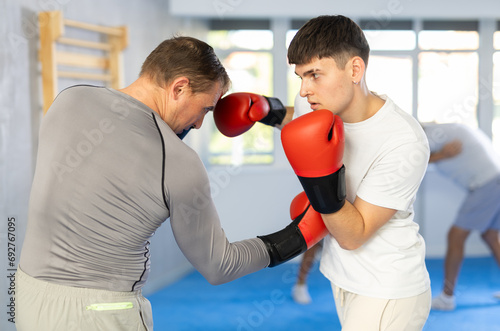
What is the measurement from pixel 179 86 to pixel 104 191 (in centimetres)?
34

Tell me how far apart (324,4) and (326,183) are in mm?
3250

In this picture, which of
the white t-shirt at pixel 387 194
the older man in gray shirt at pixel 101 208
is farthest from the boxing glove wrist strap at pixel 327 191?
the older man in gray shirt at pixel 101 208

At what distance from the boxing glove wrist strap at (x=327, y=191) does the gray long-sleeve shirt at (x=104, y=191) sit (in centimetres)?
28

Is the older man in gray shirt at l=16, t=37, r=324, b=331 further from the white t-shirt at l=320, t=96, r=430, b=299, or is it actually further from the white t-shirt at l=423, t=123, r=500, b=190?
the white t-shirt at l=423, t=123, r=500, b=190

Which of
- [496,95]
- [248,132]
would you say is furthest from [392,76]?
[248,132]

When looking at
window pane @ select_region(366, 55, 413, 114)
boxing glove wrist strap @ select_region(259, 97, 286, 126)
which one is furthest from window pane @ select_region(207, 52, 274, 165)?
boxing glove wrist strap @ select_region(259, 97, 286, 126)

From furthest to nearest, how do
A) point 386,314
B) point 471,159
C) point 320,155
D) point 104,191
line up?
1. point 471,159
2. point 386,314
3. point 320,155
4. point 104,191

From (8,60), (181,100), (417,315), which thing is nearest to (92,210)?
(181,100)

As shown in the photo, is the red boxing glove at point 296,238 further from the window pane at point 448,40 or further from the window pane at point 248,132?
the window pane at point 448,40

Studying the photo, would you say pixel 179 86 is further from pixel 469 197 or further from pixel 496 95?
pixel 496 95

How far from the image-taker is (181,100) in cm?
132

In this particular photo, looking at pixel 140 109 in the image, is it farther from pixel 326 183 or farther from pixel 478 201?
pixel 478 201

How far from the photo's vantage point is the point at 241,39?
482 cm

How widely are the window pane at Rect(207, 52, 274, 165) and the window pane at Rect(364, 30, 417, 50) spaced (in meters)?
1.03
